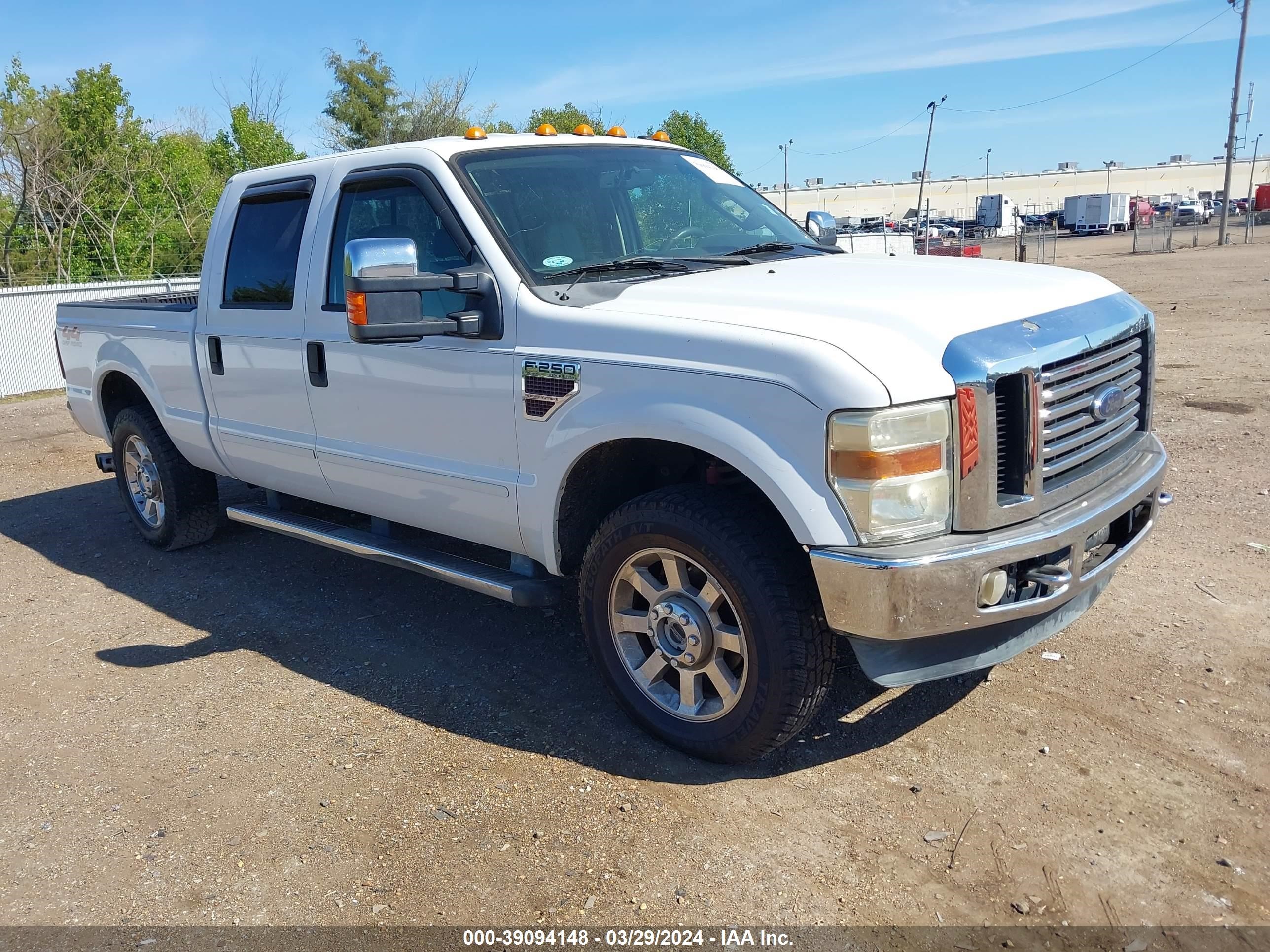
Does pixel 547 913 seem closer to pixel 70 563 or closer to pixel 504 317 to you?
pixel 504 317

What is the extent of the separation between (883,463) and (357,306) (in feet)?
5.96

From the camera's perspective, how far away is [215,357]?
5.32 m

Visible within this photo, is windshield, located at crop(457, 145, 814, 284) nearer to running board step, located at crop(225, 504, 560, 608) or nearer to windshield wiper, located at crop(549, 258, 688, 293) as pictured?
windshield wiper, located at crop(549, 258, 688, 293)

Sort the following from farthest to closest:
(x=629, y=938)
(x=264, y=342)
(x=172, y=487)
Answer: (x=172, y=487)
(x=264, y=342)
(x=629, y=938)

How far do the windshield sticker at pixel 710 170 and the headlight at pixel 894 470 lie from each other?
241cm

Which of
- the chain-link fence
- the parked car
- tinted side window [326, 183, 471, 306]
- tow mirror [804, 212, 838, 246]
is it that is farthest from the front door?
the parked car

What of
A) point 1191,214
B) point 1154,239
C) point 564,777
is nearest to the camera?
point 564,777

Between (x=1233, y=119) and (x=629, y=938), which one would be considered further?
(x=1233, y=119)

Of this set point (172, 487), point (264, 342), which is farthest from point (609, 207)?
point (172, 487)

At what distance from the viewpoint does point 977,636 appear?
130 inches

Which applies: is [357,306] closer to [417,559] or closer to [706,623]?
[417,559]

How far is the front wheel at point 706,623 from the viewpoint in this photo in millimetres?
3227

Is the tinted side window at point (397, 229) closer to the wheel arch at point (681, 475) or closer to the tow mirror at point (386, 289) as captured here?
the tow mirror at point (386, 289)

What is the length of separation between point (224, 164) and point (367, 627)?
25742 mm
